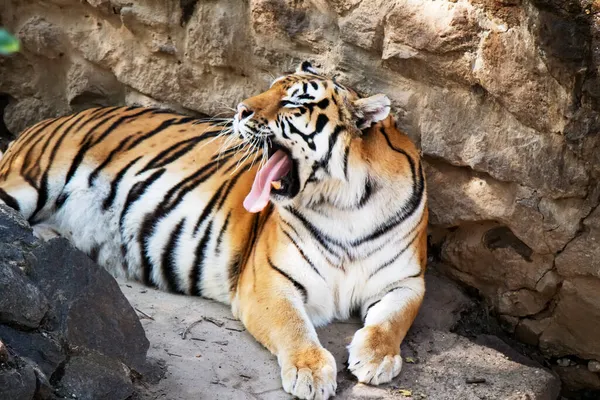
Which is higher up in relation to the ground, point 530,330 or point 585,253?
point 585,253

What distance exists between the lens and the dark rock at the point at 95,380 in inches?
98.0

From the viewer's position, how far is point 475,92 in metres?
3.71

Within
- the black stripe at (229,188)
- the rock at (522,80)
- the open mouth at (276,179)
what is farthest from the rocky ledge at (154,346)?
the rock at (522,80)

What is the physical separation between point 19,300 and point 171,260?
168cm

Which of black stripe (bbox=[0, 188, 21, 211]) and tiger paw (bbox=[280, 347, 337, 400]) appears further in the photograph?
black stripe (bbox=[0, 188, 21, 211])

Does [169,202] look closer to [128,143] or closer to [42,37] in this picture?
[128,143]

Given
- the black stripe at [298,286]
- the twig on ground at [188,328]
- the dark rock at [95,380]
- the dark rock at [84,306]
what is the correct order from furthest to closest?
the black stripe at [298,286], the twig on ground at [188,328], the dark rock at [84,306], the dark rock at [95,380]

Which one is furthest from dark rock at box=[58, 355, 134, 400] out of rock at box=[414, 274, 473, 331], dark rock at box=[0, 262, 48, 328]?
rock at box=[414, 274, 473, 331]

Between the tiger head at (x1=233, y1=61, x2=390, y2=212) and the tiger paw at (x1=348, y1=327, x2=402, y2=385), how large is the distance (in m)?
0.63

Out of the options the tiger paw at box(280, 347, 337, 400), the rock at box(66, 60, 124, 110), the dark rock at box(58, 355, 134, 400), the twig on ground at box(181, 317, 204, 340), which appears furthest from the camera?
the rock at box(66, 60, 124, 110)

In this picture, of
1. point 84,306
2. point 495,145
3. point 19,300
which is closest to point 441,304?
point 495,145

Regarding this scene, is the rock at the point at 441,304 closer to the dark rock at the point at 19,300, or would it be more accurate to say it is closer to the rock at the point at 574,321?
the rock at the point at 574,321

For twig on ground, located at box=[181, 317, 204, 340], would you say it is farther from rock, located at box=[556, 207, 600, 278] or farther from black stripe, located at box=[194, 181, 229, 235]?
rock, located at box=[556, 207, 600, 278]

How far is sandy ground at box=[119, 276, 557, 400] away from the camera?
10.2 ft
